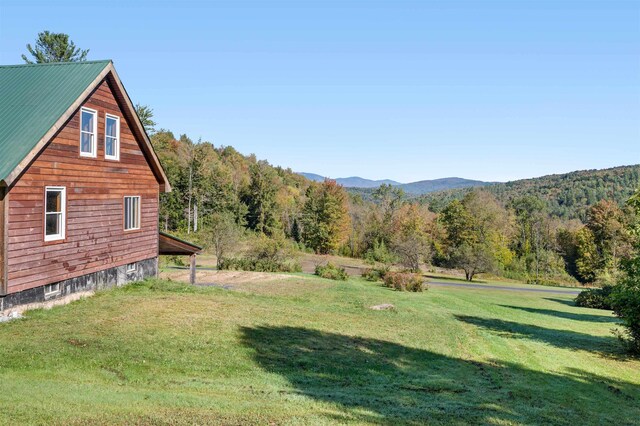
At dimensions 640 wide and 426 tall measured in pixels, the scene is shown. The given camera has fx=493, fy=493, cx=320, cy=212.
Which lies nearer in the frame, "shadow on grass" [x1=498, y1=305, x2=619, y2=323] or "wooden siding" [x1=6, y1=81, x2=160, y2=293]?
"wooden siding" [x1=6, y1=81, x2=160, y2=293]

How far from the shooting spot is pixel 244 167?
11025cm

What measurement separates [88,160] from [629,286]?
A: 21618 mm

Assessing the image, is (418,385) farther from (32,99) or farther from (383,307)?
(32,99)

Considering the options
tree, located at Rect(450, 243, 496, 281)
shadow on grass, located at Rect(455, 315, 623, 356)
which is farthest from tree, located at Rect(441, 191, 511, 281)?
shadow on grass, located at Rect(455, 315, 623, 356)

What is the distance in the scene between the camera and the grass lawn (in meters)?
8.27

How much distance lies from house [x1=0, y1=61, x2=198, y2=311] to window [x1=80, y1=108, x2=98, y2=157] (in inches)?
1.4

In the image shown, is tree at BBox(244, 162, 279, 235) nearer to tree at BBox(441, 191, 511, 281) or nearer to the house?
tree at BBox(441, 191, 511, 281)

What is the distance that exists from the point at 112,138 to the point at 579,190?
162734 millimetres

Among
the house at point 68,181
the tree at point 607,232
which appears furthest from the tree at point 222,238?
the tree at point 607,232

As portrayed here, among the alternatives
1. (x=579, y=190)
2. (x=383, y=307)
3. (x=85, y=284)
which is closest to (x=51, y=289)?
(x=85, y=284)

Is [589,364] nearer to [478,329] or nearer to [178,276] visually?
[478,329]

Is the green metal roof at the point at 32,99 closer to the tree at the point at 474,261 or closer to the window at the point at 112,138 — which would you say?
the window at the point at 112,138

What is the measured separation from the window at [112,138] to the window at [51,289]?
524 cm

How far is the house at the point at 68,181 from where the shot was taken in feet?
A: 46.2
